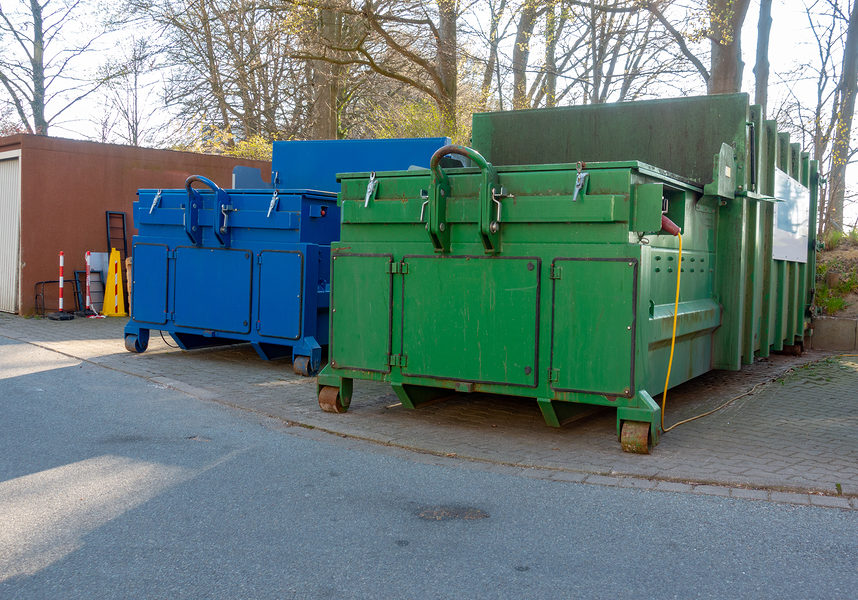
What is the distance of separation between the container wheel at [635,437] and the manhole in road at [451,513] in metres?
1.50

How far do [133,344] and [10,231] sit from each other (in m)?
6.13

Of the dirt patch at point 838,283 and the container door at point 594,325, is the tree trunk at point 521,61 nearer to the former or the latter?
the dirt patch at point 838,283

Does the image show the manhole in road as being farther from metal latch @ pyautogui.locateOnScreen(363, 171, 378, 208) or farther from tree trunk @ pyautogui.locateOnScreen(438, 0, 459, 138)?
tree trunk @ pyautogui.locateOnScreen(438, 0, 459, 138)

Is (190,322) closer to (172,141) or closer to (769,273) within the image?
(769,273)

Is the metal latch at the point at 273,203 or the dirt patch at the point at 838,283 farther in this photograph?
the dirt patch at the point at 838,283

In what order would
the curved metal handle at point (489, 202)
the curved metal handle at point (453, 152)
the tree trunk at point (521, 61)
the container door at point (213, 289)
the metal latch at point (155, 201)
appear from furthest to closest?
the tree trunk at point (521, 61) < the metal latch at point (155, 201) < the container door at point (213, 289) < the curved metal handle at point (489, 202) < the curved metal handle at point (453, 152)

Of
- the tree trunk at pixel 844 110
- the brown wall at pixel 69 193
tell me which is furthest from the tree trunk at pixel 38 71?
the tree trunk at pixel 844 110

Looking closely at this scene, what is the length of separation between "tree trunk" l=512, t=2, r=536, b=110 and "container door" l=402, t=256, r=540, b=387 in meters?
15.9

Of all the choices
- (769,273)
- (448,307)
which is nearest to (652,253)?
(448,307)

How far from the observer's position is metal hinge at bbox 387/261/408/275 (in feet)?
19.9

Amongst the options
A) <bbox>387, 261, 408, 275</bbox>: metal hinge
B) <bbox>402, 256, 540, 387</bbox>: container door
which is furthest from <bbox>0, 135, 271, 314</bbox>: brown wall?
<bbox>402, 256, 540, 387</bbox>: container door

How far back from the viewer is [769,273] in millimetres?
8352

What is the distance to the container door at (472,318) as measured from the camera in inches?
221

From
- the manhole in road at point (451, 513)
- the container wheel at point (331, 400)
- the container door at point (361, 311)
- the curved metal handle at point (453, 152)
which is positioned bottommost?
the manhole in road at point (451, 513)
